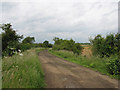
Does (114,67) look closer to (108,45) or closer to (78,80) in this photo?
(78,80)

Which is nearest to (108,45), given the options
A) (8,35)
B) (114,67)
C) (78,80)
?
(114,67)

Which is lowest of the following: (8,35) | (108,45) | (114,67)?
(114,67)

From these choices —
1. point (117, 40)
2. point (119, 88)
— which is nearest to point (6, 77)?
point (119, 88)

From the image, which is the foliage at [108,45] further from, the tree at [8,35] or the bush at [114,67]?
the tree at [8,35]

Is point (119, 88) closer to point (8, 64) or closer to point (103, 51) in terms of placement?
point (8, 64)

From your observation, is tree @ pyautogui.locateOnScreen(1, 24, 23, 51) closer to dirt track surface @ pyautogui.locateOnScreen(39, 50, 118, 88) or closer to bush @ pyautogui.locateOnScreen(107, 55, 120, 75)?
dirt track surface @ pyautogui.locateOnScreen(39, 50, 118, 88)

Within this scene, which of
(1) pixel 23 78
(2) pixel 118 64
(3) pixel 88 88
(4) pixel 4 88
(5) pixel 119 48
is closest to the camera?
(4) pixel 4 88

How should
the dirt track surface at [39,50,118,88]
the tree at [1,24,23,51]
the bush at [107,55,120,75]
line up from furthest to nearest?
the tree at [1,24,23,51]
the bush at [107,55,120,75]
the dirt track surface at [39,50,118,88]

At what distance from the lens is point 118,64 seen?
7.35 metres

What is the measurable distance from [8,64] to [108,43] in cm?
1166

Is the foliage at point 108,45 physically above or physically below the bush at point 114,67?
above

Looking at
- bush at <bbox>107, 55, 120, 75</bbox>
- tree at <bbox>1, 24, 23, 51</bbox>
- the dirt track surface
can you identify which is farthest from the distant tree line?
tree at <bbox>1, 24, 23, 51</bbox>

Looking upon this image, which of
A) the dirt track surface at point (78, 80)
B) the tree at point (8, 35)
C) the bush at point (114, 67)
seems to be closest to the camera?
the dirt track surface at point (78, 80)

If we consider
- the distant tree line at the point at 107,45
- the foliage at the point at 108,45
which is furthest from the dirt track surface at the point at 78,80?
the foliage at the point at 108,45
